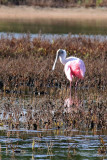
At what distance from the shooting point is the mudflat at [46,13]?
4254 cm

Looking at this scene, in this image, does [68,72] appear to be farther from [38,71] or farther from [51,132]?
[51,132]

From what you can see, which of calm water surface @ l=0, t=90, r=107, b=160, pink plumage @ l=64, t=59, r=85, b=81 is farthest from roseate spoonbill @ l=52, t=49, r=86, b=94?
calm water surface @ l=0, t=90, r=107, b=160

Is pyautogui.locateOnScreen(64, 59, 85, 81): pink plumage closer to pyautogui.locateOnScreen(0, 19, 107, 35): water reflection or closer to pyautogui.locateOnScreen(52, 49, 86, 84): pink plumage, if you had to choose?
pyautogui.locateOnScreen(52, 49, 86, 84): pink plumage

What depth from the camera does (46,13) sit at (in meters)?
44.4

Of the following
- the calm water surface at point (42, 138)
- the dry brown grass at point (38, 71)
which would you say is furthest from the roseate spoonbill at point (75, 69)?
the calm water surface at point (42, 138)

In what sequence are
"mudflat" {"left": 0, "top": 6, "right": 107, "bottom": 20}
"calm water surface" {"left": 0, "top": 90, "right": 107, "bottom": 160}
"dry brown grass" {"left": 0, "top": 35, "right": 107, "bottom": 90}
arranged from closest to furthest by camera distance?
"calm water surface" {"left": 0, "top": 90, "right": 107, "bottom": 160} < "dry brown grass" {"left": 0, "top": 35, "right": 107, "bottom": 90} < "mudflat" {"left": 0, "top": 6, "right": 107, "bottom": 20}

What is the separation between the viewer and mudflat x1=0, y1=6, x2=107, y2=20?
42.5 m

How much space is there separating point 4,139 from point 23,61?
6.83 meters

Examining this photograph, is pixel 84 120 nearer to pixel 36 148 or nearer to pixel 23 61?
pixel 36 148

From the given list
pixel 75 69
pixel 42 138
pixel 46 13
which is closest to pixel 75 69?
pixel 75 69

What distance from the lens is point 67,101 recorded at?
40.9 feet

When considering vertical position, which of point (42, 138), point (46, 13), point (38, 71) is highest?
point (46, 13)

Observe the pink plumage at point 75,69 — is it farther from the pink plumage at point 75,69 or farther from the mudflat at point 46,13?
the mudflat at point 46,13

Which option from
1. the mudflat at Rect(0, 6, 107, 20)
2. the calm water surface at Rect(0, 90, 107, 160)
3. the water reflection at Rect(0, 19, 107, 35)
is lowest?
the calm water surface at Rect(0, 90, 107, 160)
